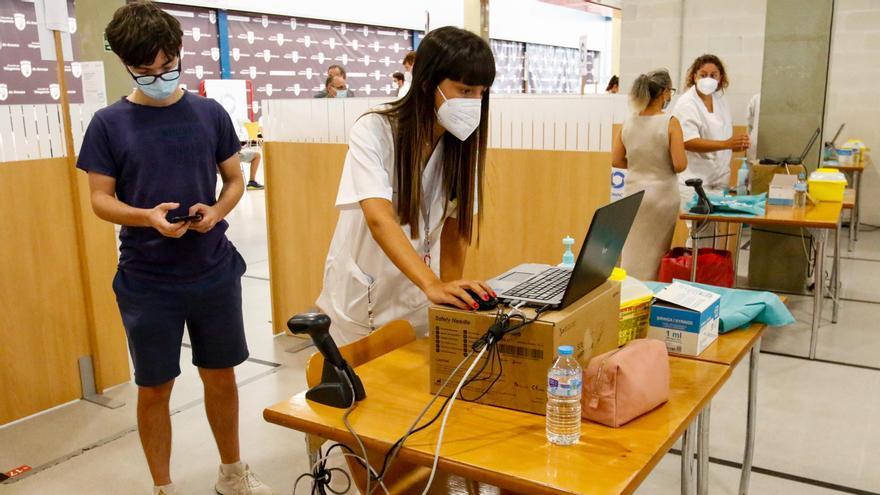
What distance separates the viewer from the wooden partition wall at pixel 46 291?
296cm

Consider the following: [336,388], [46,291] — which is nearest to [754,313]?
[336,388]

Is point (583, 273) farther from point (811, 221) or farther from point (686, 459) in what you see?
point (811, 221)

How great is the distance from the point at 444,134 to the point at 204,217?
2.37ft

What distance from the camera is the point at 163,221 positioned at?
1.91 meters

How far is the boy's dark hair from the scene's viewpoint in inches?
74.3

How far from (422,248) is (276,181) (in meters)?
2.31

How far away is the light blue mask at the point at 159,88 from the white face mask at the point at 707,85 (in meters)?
3.72

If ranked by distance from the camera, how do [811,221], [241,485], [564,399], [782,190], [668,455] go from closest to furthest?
[564,399], [241,485], [668,455], [811,221], [782,190]

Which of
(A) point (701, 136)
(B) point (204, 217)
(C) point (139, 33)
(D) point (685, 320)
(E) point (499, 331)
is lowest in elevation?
(D) point (685, 320)

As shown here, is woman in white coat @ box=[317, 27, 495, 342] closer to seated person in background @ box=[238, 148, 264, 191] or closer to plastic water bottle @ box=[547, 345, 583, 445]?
plastic water bottle @ box=[547, 345, 583, 445]

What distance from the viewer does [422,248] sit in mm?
1917

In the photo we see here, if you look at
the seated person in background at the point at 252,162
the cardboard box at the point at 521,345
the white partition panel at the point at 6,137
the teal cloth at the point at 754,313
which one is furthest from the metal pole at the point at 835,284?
the seated person in background at the point at 252,162

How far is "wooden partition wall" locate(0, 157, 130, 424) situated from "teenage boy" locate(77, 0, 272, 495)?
117 cm

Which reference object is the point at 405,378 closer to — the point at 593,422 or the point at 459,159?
the point at 593,422
